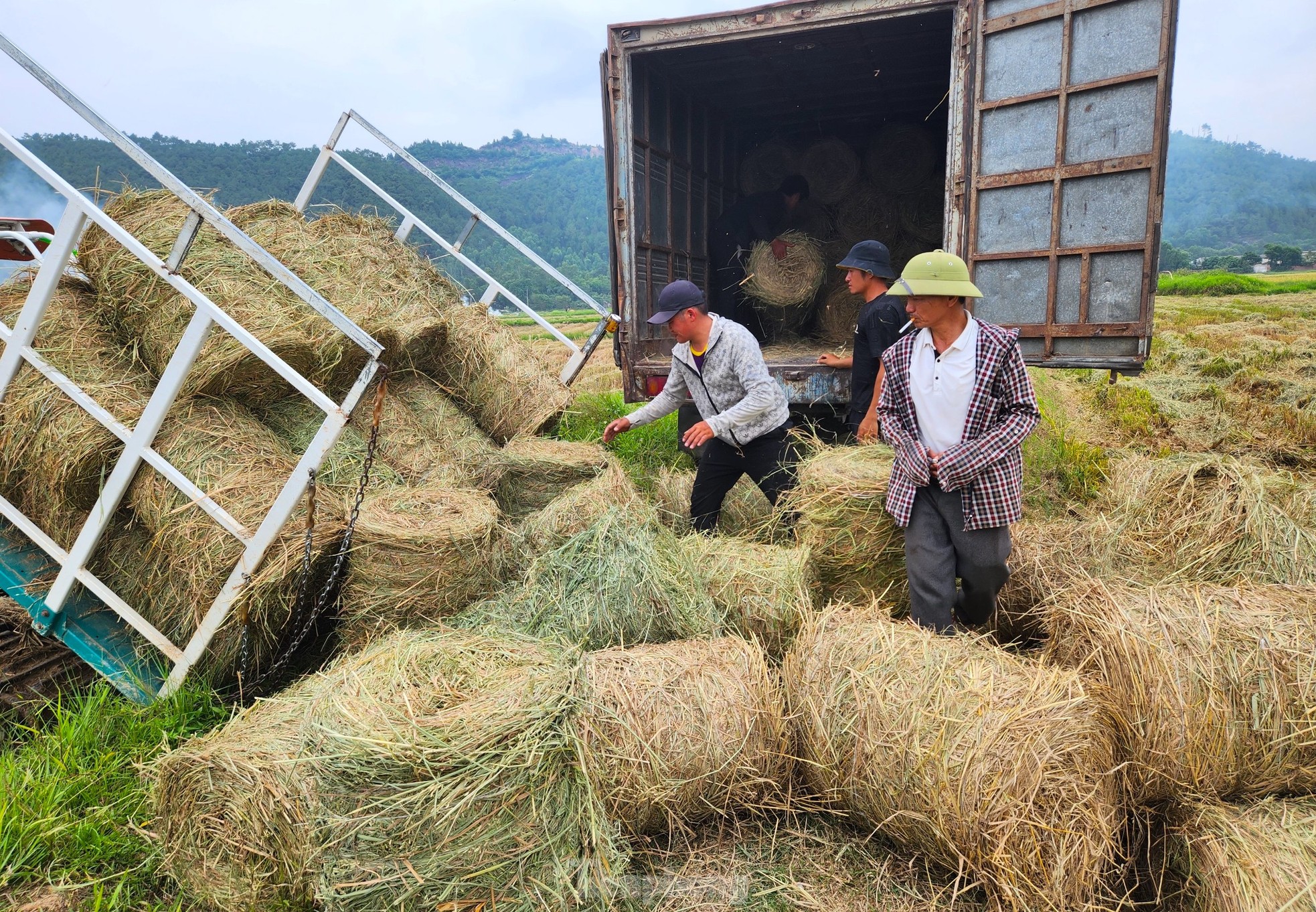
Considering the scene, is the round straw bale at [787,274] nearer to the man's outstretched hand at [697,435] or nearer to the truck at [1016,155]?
the truck at [1016,155]

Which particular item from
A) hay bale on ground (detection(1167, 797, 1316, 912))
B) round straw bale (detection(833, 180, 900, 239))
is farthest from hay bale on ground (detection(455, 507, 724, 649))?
round straw bale (detection(833, 180, 900, 239))

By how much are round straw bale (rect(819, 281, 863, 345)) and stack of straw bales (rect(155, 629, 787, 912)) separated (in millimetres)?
6083

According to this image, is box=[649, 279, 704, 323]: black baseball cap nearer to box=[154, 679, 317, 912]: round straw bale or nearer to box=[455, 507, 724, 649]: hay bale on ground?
box=[455, 507, 724, 649]: hay bale on ground

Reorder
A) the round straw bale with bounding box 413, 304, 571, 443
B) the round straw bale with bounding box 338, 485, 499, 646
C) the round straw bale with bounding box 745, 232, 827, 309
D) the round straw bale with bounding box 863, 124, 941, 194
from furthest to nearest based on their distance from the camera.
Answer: the round straw bale with bounding box 863, 124, 941, 194 → the round straw bale with bounding box 745, 232, 827, 309 → the round straw bale with bounding box 413, 304, 571, 443 → the round straw bale with bounding box 338, 485, 499, 646

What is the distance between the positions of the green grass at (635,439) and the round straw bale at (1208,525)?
381cm

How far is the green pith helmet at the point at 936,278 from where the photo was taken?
3.48 metres

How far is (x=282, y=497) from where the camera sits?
3.72 m

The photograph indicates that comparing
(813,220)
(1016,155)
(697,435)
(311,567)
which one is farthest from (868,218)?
(311,567)

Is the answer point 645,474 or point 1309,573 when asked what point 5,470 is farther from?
point 1309,573

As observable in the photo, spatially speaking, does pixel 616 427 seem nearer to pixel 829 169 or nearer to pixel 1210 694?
pixel 1210 694

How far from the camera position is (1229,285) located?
1807 inches

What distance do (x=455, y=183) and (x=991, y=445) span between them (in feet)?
278

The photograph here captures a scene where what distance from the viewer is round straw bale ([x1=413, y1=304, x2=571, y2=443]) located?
6.64m

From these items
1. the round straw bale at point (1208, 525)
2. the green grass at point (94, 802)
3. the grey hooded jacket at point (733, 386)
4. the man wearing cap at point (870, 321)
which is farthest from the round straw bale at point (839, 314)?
the green grass at point (94, 802)
